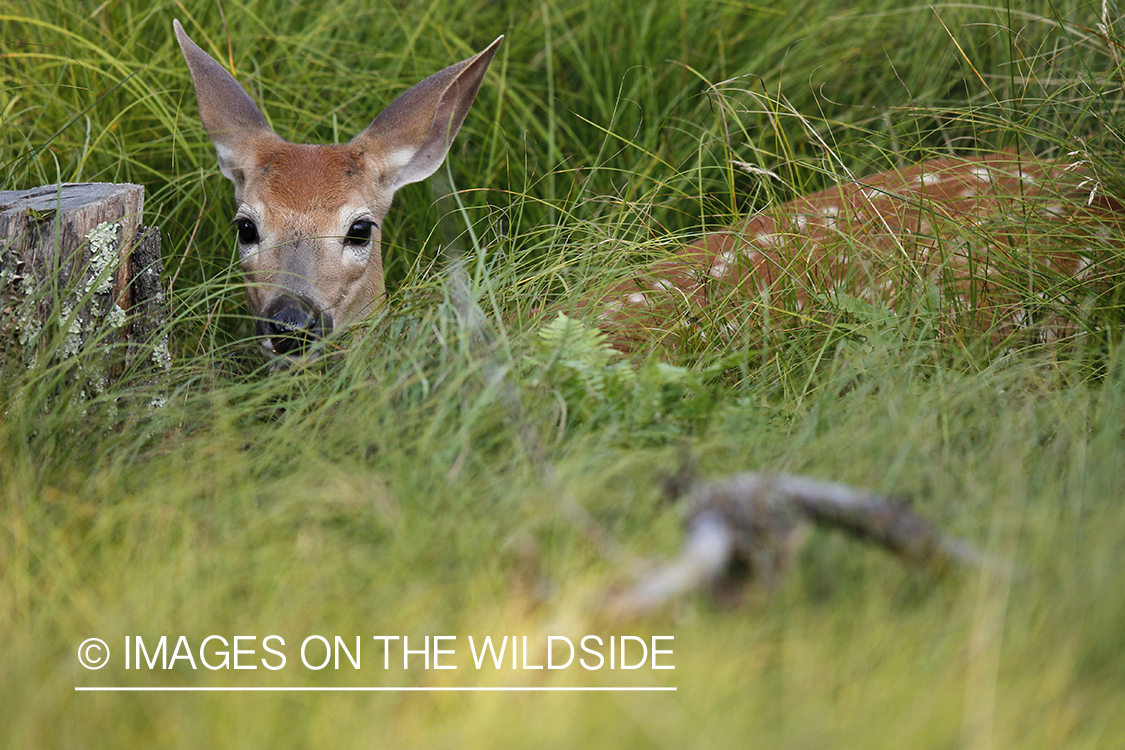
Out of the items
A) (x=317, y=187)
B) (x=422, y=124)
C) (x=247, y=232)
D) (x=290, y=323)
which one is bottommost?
(x=290, y=323)

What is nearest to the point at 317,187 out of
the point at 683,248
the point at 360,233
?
the point at 360,233

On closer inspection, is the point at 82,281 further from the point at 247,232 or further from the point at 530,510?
the point at 530,510

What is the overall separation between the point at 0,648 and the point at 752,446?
54.0 inches

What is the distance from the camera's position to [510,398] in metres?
2.29

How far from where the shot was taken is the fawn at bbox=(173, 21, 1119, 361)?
10.0 feet

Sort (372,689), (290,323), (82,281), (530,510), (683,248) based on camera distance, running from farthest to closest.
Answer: (683,248) < (290,323) < (82,281) < (530,510) < (372,689)

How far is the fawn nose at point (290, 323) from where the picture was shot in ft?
9.87

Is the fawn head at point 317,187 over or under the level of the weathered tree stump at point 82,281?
over

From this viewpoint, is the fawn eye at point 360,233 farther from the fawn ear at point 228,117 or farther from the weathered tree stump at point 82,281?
the weathered tree stump at point 82,281

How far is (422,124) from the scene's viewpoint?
12.2 feet

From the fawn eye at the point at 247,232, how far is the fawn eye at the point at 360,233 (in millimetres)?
269

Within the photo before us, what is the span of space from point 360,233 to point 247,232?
339 millimetres

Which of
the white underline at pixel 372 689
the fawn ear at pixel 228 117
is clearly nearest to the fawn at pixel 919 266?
the fawn ear at pixel 228 117

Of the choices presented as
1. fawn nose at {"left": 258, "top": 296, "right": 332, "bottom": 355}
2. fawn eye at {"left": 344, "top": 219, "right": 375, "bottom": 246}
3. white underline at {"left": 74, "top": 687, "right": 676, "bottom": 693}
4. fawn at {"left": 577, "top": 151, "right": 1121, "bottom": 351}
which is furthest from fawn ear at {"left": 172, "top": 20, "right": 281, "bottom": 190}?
white underline at {"left": 74, "top": 687, "right": 676, "bottom": 693}
